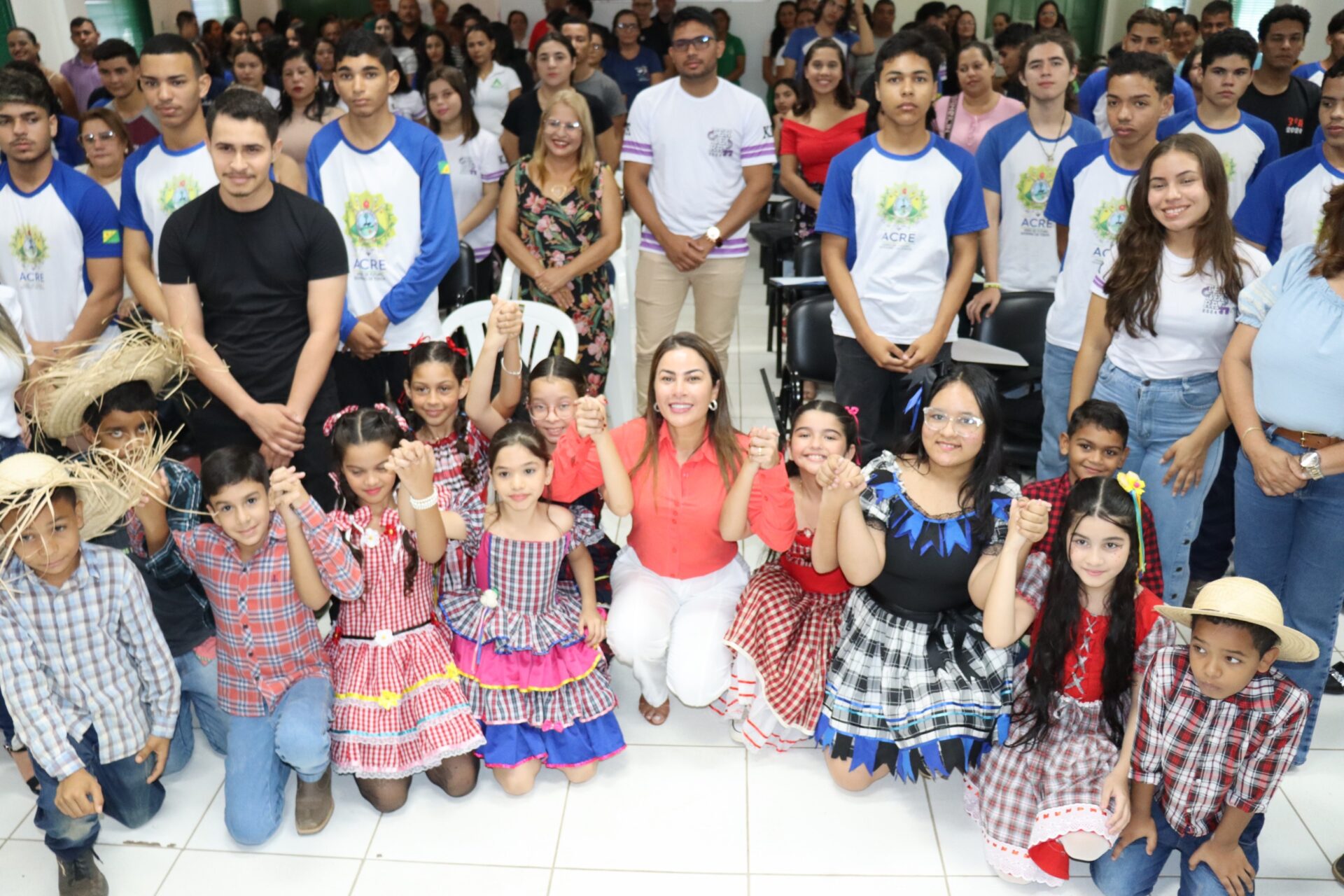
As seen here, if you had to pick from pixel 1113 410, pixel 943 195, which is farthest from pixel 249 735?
pixel 943 195

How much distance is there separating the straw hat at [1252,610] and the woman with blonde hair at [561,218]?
2.40 meters

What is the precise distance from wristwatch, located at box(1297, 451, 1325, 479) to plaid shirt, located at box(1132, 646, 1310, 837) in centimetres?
48

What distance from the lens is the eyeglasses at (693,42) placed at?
4078mm

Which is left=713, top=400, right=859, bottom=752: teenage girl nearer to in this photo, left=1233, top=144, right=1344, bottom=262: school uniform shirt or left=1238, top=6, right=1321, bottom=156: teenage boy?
left=1233, top=144, right=1344, bottom=262: school uniform shirt

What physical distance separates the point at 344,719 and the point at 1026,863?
1.73 metres

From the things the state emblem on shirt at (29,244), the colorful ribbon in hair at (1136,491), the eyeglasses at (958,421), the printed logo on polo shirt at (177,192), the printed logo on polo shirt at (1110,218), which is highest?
the printed logo on polo shirt at (177,192)

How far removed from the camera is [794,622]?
2.92m

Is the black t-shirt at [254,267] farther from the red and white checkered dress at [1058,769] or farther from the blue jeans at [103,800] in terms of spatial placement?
the red and white checkered dress at [1058,769]

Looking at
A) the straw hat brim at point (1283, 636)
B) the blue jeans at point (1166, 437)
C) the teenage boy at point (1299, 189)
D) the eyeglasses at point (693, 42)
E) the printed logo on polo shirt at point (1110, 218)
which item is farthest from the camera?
the eyeglasses at point (693, 42)

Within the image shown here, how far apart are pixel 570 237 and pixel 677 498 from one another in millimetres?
1526

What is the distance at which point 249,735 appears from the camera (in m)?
2.70

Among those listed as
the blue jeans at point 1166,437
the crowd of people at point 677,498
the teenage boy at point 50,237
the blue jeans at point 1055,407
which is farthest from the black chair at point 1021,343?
the teenage boy at point 50,237

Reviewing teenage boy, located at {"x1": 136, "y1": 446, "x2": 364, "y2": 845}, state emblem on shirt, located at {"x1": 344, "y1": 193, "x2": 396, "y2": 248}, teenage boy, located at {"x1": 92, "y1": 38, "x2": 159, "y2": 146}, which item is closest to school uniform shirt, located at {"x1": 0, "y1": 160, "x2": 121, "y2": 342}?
state emblem on shirt, located at {"x1": 344, "y1": 193, "x2": 396, "y2": 248}

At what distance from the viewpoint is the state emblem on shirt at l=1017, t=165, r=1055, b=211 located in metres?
3.95
